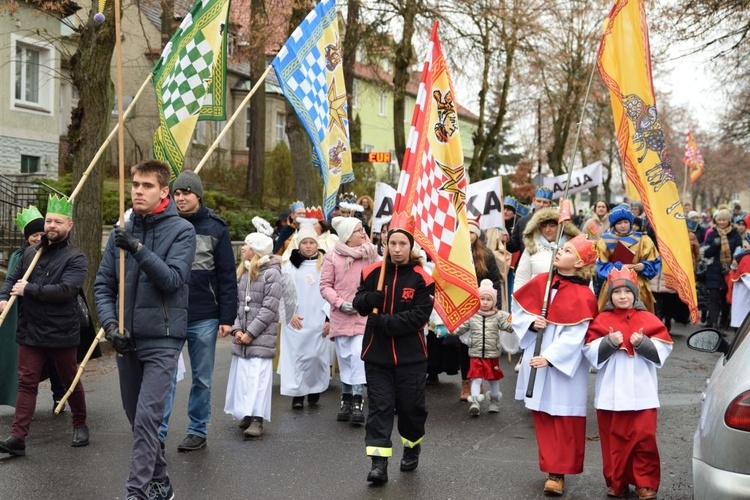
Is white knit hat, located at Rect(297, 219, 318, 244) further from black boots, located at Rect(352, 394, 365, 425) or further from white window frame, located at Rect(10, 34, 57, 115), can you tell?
white window frame, located at Rect(10, 34, 57, 115)

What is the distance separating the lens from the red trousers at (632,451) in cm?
604

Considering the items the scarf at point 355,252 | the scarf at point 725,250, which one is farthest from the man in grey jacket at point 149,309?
the scarf at point 725,250

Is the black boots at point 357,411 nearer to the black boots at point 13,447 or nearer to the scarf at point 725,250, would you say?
the black boots at point 13,447

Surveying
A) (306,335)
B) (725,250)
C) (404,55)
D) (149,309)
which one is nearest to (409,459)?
(149,309)

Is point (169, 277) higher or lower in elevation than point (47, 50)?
lower

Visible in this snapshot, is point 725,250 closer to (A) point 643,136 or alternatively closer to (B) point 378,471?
(A) point 643,136

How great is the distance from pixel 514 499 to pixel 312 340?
3687 mm

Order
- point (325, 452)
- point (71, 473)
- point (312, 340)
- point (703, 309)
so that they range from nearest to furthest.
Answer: point (71, 473) → point (325, 452) → point (312, 340) → point (703, 309)

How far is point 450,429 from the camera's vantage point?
8266 millimetres

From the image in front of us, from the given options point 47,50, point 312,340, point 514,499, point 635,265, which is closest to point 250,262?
point 312,340

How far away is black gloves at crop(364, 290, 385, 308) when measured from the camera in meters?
6.55

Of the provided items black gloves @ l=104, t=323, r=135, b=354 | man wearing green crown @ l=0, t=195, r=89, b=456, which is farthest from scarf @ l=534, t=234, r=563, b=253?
black gloves @ l=104, t=323, r=135, b=354

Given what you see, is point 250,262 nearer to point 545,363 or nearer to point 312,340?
point 312,340

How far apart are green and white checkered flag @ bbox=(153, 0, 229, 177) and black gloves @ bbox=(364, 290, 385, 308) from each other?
3081 mm
